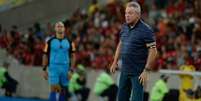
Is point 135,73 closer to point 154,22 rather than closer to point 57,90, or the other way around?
point 57,90

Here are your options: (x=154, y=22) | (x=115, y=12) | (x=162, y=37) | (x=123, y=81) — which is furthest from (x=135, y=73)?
(x=115, y=12)

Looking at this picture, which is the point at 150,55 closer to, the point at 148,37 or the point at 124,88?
the point at 148,37

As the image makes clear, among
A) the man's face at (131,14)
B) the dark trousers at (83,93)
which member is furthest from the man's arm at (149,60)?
the dark trousers at (83,93)

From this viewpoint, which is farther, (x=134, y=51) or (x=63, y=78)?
(x=63, y=78)

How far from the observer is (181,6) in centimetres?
2483

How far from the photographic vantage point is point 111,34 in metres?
24.4

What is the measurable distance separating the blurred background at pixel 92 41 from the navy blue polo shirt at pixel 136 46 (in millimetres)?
5832

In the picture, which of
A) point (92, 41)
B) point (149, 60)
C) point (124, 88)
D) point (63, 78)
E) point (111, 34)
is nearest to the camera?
point (149, 60)

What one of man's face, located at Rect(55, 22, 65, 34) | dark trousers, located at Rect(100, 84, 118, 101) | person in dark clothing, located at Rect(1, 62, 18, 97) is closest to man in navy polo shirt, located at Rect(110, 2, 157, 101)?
man's face, located at Rect(55, 22, 65, 34)

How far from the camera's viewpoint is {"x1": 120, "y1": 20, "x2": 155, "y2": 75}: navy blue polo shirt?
37.2 ft

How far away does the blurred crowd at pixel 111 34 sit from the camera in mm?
21391

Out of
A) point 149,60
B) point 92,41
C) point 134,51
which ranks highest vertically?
point 134,51

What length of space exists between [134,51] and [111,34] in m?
13.0

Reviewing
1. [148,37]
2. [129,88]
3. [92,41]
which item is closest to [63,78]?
[129,88]
